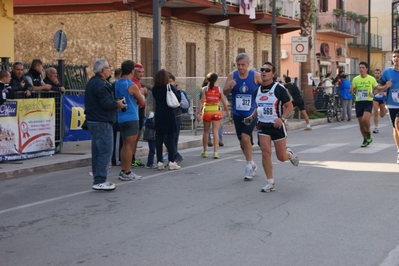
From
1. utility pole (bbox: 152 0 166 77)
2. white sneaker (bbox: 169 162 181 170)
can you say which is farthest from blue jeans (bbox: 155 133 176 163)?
utility pole (bbox: 152 0 166 77)

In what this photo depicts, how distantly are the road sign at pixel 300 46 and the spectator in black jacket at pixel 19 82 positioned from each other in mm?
15805

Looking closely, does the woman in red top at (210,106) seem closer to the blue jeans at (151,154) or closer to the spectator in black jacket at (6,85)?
the blue jeans at (151,154)

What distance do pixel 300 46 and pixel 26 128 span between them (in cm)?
1658

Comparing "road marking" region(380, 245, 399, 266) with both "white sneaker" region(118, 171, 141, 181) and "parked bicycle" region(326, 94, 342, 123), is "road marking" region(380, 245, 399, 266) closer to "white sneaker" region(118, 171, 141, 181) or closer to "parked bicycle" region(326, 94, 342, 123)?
"white sneaker" region(118, 171, 141, 181)

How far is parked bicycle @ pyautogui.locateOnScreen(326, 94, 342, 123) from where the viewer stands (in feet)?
95.8

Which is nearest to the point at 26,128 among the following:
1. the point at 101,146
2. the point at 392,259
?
the point at 101,146

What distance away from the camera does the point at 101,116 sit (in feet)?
35.4

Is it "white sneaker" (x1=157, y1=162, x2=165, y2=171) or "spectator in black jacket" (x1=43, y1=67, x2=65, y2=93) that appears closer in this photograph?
"white sneaker" (x1=157, y1=162, x2=165, y2=171)

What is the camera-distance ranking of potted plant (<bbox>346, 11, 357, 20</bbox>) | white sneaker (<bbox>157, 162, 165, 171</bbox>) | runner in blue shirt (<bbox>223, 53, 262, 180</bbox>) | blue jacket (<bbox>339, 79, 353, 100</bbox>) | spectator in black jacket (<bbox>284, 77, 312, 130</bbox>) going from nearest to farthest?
runner in blue shirt (<bbox>223, 53, 262, 180</bbox>) < white sneaker (<bbox>157, 162, 165, 171</bbox>) < spectator in black jacket (<bbox>284, 77, 312, 130</bbox>) < blue jacket (<bbox>339, 79, 353, 100</bbox>) < potted plant (<bbox>346, 11, 357, 20</bbox>)

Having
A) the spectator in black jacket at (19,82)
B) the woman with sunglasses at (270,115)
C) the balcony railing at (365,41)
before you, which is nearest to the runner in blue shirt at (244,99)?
the woman with sunglasses at (270,115)

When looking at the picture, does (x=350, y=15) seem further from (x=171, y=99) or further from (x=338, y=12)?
(x=171, y=99)

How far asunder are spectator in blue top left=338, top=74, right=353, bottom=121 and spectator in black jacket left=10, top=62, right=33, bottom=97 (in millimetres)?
16886

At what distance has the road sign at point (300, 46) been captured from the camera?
94.8 feet

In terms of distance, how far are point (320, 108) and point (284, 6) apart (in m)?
7.43
